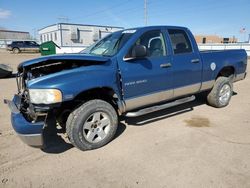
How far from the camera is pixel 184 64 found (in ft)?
14.7

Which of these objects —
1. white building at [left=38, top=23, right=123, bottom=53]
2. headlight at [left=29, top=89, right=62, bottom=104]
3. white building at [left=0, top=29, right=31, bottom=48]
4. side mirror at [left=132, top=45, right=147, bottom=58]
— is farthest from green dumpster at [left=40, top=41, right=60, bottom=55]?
white building at [left=0, top=29, right=31, bottom=48]

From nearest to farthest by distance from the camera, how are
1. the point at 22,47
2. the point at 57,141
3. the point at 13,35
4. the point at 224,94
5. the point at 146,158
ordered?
the point at 146,158 → the point at 57,141 → the point at 224,94 → the point at 22,47 → the point at 13,35

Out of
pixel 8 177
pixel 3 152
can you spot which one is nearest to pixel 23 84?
pixel 3 152

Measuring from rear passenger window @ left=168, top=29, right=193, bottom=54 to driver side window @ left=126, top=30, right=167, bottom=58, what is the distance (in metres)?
0.28

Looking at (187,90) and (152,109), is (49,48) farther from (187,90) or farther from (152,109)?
(152,109)

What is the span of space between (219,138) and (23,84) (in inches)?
144

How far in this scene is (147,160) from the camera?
324 cm

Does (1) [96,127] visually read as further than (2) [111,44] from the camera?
No

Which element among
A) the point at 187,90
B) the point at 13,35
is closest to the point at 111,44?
the point at 187,90

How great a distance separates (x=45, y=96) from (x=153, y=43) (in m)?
2.33

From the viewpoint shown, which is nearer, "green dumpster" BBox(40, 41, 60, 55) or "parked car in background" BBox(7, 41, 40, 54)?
"green dumpster" BBox(40, 41, 60, 55)

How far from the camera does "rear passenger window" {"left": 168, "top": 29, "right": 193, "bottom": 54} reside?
4480mm

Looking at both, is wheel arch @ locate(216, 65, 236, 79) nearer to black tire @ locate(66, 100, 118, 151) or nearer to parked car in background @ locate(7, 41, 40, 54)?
black tire @ locate(66, 100, 118, 151)

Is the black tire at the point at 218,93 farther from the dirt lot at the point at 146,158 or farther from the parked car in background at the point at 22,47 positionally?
the parked car in background at the point at 22,47
